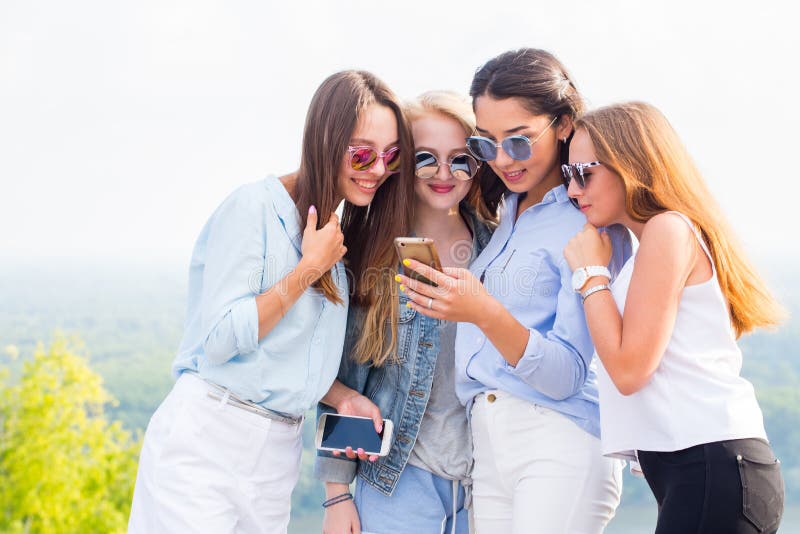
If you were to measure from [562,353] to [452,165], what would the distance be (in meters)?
0.89

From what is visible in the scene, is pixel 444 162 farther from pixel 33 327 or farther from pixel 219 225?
pixel 33 327

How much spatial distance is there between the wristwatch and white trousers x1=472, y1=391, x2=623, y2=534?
48cm

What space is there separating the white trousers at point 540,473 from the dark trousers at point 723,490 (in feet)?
1.22

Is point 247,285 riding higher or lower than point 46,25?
higher

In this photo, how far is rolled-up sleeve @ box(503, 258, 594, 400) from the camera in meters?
2.43

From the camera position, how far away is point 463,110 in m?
3.01

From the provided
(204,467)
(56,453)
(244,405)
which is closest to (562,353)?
(244,405)

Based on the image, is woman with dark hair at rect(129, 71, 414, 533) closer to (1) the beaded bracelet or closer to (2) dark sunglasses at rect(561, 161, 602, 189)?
(1) the beaded bracelet

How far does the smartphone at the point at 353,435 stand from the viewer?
9.37 feet

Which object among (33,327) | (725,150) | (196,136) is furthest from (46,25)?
(725,150)

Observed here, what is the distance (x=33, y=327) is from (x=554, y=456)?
27556 mm

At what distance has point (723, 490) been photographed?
1983 mm

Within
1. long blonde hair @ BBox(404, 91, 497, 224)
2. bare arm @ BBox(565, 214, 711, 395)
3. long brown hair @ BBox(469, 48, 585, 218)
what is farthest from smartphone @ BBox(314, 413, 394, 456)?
long brown hair @ BBox(469, 48, 585, 218)

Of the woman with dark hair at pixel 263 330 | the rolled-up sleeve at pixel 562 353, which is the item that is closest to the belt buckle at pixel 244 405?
the woman with dark hair at pixel 263 330
